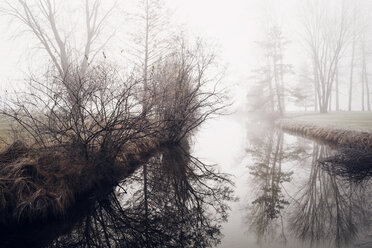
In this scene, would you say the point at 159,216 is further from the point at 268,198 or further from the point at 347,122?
the point at 347,122

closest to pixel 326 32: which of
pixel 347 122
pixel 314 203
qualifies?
pixel 347 122

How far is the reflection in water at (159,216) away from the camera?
3.19m

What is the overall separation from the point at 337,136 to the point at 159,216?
8.72 m

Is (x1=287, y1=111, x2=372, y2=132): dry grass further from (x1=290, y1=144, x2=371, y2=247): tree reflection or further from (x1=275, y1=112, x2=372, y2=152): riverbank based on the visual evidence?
(x1=290, y1=144, x2=371, y2=247): tree reflection

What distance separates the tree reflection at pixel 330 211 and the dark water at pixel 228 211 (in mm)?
14

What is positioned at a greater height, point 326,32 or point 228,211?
point 326,32

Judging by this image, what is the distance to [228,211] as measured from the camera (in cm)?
422

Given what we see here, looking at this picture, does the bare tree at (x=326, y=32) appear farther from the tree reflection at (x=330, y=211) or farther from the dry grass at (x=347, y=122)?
the tree reflection at (x=330, y=211)

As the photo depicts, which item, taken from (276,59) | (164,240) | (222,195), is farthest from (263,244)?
(276,59)

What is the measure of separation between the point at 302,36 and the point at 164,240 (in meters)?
25.7

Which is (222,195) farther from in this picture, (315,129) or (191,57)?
(315,129)

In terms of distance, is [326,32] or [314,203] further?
[326,32]

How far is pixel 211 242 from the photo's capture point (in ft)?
10.4

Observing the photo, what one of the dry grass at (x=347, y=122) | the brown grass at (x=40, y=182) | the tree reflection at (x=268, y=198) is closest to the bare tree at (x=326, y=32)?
A: the dry grass at (x=347, y=122)
